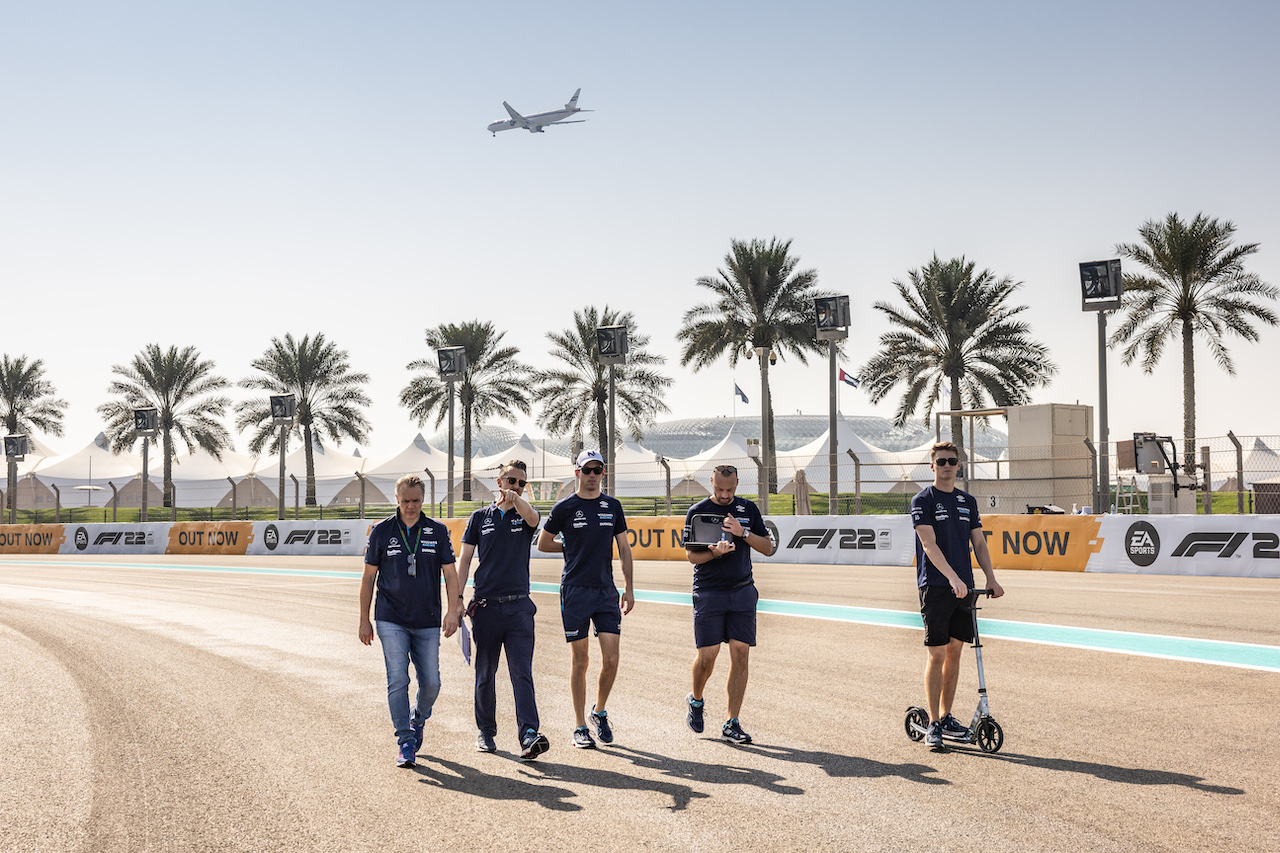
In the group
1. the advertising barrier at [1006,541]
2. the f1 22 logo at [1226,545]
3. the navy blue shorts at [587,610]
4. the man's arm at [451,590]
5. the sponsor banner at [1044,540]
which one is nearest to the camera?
the man's arm at [451,590]

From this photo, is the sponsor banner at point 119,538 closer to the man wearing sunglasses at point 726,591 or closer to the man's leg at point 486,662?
the man's leg at point 486,662

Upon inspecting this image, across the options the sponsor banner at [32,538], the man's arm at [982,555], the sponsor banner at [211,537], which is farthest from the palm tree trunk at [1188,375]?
the sponsor banner at [32,538]

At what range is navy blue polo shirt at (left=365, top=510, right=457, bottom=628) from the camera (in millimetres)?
6285

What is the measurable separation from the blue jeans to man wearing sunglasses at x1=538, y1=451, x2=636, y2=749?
0.80 meters

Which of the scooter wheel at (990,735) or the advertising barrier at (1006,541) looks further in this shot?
the advertising barrier at (1006,541)

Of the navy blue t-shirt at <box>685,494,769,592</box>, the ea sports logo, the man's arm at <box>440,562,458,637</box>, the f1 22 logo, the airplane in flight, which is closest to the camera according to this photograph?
the man's arm at <box>440,562,458,637</box>

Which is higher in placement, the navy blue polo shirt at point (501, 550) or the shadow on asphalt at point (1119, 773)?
the navy blue polo shirt at point (501, 550)

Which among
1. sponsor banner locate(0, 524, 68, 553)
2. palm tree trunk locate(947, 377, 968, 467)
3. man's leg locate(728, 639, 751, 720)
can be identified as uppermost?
palm tree trunk locate(947, 377, 968, 467)

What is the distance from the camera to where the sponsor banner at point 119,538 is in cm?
3494

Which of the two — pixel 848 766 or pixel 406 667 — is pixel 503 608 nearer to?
pixel 406 667

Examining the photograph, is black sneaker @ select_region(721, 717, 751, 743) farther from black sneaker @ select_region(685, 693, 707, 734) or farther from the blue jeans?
the blue jeans

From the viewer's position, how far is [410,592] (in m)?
6.29

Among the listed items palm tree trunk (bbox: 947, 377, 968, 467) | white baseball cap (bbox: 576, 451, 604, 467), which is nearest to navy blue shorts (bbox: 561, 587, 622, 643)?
white baseball cap (bbox: 576, 451, 604, 467)

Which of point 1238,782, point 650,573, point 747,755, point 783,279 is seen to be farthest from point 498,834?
point 783,279
